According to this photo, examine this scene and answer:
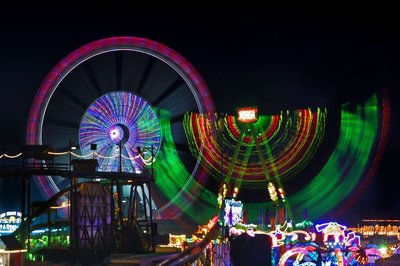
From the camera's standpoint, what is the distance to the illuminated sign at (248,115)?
51.7 meters

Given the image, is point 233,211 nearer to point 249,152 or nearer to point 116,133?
point 249,152

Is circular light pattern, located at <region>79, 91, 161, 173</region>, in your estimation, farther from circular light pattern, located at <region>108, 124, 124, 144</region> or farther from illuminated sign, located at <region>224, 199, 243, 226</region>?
illuminated sign, located at <region>224, 199, 243, 226</region>

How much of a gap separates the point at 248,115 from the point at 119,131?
53.2 feet

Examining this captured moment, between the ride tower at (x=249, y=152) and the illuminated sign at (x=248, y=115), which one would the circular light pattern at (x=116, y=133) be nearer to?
the ride tower at (x=249, y=152)

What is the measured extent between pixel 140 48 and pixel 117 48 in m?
1.69

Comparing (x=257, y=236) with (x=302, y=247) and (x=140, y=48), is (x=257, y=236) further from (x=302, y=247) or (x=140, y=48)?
(x=140, y=48)

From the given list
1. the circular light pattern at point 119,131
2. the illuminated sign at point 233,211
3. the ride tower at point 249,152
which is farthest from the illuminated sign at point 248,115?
the circular light pattern at point 119,131

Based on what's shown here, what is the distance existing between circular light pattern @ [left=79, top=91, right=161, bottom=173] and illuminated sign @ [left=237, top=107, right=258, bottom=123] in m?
13.4

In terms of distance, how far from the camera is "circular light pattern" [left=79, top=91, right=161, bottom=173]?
127 feet

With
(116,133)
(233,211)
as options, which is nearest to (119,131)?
(116,133)

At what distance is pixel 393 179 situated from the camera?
89500mm

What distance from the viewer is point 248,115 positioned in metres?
51.7

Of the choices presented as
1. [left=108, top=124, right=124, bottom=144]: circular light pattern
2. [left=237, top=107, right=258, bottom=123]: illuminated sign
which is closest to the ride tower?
[left=237, top=107, right=258, bottom=123]: illuminated sign

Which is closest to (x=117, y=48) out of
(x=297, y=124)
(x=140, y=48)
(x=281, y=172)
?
(x=140, y=48)
